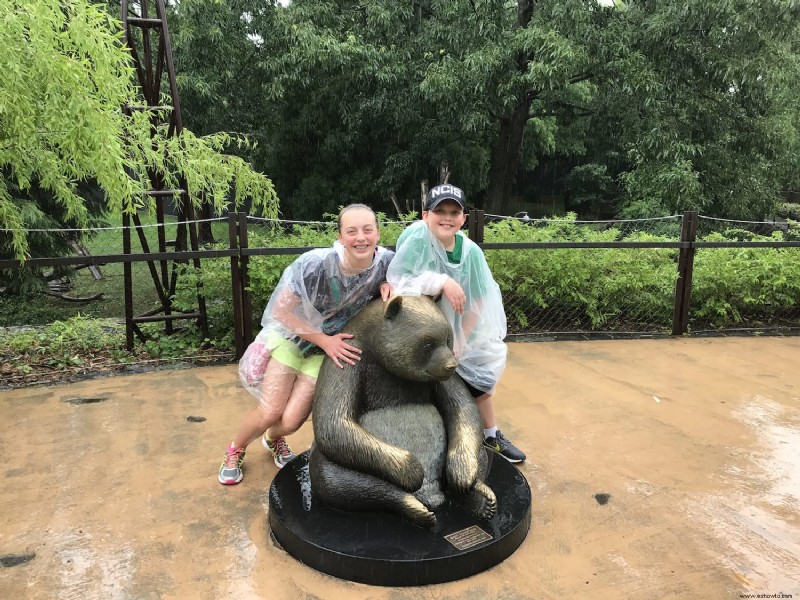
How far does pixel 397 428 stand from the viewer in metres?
2.47

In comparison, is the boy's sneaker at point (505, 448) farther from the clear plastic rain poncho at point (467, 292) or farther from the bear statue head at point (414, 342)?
the bear statue head at point (414, 342)

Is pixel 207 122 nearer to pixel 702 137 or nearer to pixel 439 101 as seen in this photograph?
pixel 439 101

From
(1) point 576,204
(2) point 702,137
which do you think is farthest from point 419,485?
(1) point 576,204

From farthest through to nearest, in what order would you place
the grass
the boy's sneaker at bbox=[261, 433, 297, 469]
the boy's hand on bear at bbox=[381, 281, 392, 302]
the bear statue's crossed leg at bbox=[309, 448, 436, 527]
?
1. the grass
2. the boy's sneaker at bbox=[261, 433, 297, 469]
3. the boy's hand on bear at bbox=[381, 281, 392, 302]
4. the bear statue's crossed leg at bbox=[309, 448, 436, 527]

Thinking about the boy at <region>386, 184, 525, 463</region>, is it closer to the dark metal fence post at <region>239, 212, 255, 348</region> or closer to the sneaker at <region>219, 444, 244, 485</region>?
the sneaker at <region>219, 444, 244, 485</region>

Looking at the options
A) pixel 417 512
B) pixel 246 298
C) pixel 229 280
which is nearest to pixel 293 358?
pixel 417 512

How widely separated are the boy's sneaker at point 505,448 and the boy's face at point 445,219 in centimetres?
117

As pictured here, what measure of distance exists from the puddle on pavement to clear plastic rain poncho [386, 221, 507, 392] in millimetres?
1140

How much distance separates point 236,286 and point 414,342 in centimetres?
299

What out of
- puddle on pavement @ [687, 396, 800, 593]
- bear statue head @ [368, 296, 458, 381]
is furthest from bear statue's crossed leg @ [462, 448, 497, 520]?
puddle on pavement @ [687, 396, 800, 593]

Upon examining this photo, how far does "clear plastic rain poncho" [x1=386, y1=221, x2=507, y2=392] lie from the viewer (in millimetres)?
2725

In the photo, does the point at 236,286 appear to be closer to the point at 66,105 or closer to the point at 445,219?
the point at 66,105

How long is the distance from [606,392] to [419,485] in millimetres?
2420

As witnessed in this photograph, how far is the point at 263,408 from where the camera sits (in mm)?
2908
